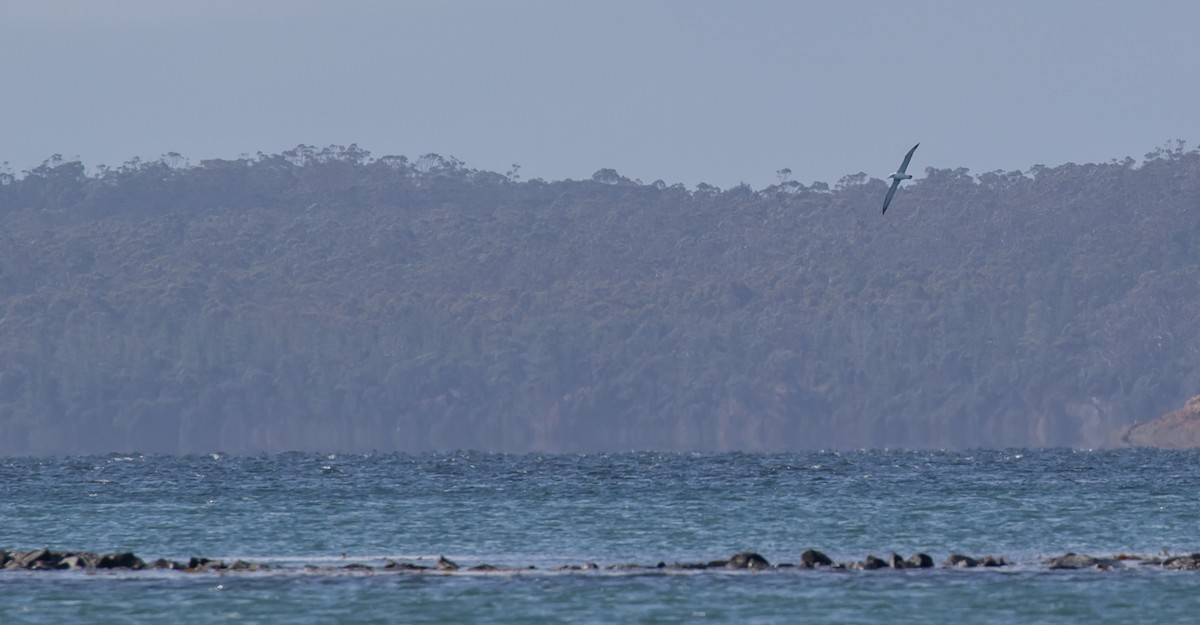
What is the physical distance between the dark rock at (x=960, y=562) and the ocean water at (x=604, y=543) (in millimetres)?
704

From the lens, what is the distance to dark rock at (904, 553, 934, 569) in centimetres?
4641

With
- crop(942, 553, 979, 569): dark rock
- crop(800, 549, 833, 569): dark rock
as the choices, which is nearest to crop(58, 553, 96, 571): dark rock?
crop(800, 549, 833, 569): dark rock

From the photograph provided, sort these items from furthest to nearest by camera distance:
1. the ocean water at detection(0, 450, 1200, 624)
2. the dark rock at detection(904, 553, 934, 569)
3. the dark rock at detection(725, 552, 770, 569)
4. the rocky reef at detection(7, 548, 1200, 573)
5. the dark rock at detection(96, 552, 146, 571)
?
the dark rock at detection(96, 552, 146, 571) < the dark rock at detection(725, 552, 770, 569) < the rocky reef at detection(7, 548, 1200, 573) < the dark rock at detection(904, 553, 934, 569) < the ocean water at detection(0, 450, 1200, 624)

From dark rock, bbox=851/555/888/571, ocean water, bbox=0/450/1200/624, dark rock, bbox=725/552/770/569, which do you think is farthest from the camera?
dark rock, bbox=725/552/770/569

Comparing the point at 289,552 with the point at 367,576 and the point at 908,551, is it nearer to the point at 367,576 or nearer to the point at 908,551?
the point at 367,576

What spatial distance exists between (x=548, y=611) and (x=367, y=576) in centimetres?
700

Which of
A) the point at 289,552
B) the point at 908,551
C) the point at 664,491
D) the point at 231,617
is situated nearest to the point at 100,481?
the point at 664,491

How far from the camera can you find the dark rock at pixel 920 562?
4641 cm

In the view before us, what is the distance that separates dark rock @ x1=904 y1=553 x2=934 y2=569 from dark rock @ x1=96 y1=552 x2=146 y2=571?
16921mm

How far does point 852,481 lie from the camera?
101 metres

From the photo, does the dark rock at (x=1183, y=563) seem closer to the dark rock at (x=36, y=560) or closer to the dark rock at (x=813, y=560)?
the dark rock at (x=813, y=560)

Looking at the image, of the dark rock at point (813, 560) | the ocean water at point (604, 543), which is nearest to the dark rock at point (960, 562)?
the ocean water at point (604, 543)

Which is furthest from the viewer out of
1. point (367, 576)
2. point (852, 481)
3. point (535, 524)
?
point (852, 481)

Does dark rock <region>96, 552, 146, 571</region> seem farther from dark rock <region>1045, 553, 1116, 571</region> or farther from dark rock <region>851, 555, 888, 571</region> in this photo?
dark rock <region>1045, 553, 1116, 571</region>
